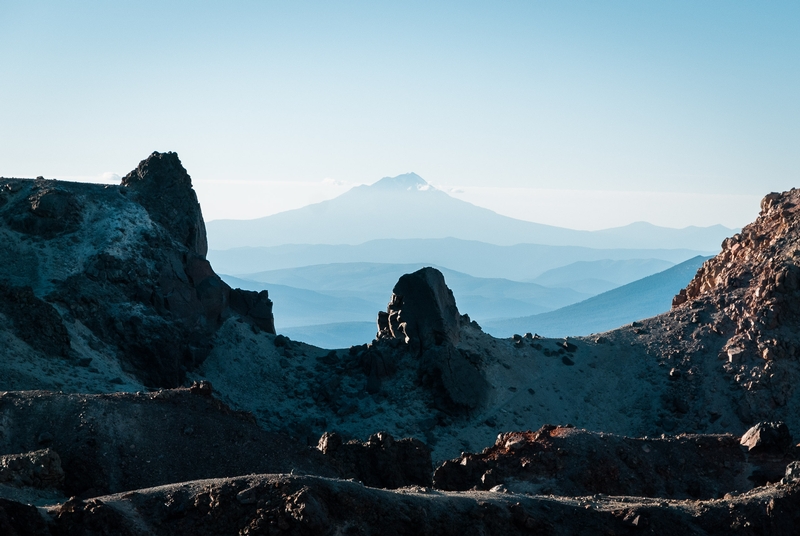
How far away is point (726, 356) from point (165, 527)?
3279 centimetres

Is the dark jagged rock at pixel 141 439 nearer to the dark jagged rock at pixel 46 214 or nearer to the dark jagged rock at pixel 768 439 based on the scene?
the dark jagged rock at pixel 768 439

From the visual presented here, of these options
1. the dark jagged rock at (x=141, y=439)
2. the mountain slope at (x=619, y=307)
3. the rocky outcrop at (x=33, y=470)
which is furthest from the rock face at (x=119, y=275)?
the mountain slope at (x=619, y=307)

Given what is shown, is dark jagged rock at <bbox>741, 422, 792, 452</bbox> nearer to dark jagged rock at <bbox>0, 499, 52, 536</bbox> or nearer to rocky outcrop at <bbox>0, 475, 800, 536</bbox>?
rocky outcrop at <bbox>0, 475, 800, 536</bbox>

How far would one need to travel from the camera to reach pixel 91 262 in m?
47.2

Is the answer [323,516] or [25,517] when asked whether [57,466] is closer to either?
[25,517]

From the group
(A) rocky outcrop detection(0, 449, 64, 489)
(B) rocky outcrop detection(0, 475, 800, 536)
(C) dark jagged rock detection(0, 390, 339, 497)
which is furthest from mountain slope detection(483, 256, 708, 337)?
(A) rocky outcrop detection(0, 449, 64, 489)

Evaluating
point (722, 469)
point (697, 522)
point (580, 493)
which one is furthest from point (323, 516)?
point (722, 469)

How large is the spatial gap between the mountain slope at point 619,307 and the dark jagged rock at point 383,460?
146 m

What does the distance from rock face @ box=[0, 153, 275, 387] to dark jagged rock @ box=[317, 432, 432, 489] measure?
1123 cm

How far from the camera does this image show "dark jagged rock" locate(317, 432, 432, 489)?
116 ft

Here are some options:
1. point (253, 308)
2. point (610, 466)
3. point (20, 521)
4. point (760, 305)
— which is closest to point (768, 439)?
point (610, 466)

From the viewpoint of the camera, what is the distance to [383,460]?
118 ft

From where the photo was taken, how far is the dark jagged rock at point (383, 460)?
3541 cm

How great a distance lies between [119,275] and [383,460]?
16.7 meters
